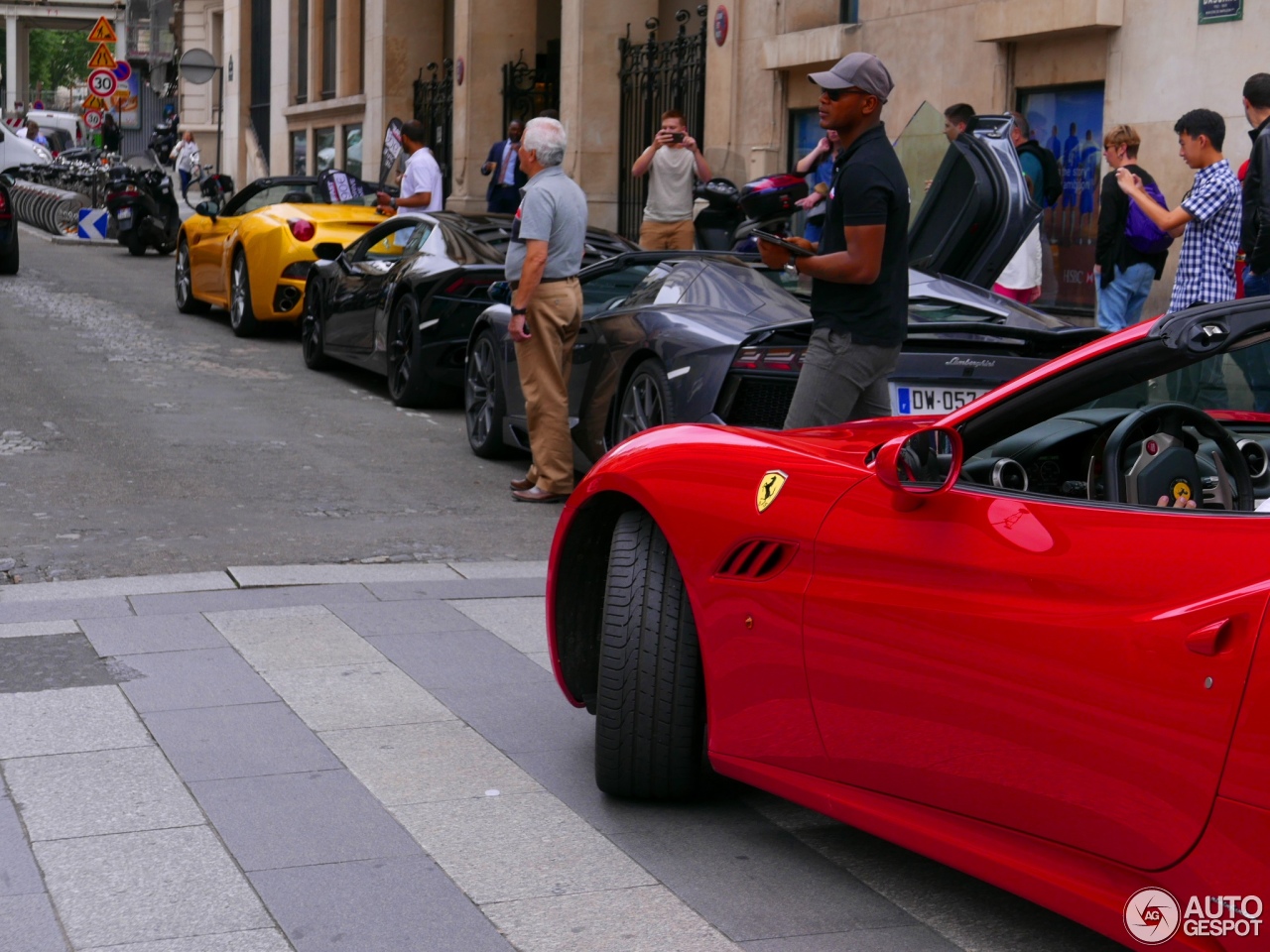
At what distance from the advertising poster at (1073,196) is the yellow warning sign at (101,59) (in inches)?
738

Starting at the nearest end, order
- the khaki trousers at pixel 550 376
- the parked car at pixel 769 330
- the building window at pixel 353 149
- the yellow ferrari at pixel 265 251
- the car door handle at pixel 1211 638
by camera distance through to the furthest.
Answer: the car door handle at pixel 1211 638 < the parked car at pixel 769 330 < the khaki trousers at pixel 550 376 < the yellow ferrari at pixel 265 251 < the building window at pixel 353 149

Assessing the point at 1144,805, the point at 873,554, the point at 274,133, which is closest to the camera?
the point at 1144,805

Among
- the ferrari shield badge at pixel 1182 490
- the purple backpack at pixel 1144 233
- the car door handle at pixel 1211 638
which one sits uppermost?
the purple backpack at pixel 1144 233

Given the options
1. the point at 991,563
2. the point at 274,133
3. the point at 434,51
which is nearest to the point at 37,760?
the point at 991,563

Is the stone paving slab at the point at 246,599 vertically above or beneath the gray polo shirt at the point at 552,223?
beneath

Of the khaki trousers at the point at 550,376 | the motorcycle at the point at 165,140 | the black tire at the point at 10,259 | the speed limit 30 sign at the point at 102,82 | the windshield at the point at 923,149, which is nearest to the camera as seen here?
the khaki trousers at the point at 550,376

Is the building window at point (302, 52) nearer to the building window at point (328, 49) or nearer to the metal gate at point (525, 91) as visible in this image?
the building window at point (328, 49)

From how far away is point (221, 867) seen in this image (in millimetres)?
3859

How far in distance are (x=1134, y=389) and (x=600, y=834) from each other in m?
1.57

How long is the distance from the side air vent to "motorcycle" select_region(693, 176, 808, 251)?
5885 mm

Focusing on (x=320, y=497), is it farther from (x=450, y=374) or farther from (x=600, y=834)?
(x=600, y=834)

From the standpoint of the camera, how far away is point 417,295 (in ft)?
37.6

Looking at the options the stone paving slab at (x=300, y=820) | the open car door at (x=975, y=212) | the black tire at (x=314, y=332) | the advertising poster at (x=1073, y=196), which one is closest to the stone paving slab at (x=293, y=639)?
the stone paving slab at (x=300, y=820)

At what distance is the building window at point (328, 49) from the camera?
120 ft
